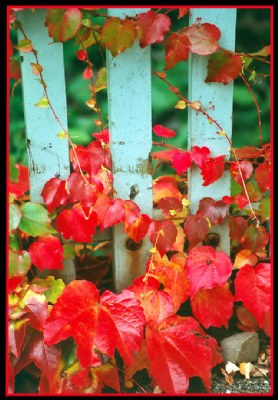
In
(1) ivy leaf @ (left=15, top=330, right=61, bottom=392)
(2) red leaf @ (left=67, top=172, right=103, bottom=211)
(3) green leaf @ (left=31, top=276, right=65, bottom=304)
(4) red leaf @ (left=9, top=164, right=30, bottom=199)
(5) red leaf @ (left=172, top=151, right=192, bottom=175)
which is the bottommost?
(1) ivy leaf @ (left=15, top=330, right=61, bottom=392)

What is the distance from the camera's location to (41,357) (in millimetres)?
1720

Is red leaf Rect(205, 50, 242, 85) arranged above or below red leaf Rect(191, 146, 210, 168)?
above

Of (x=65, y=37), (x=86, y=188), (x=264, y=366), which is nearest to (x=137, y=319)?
(x=86, y=188)

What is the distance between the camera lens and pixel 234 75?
5.78ft

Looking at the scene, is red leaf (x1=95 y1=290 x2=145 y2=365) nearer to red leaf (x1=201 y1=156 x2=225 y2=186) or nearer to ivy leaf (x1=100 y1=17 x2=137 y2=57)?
red leaf (x1=201 y1=156 x2=225 y2=186)

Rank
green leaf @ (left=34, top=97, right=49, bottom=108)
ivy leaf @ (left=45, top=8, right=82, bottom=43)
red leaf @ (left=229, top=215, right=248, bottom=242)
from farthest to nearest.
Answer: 1. red leaf @ (left=229, top=215, right=248, bottom=242)
2. green leaf @ (left=34, top=97, right=49, bottom=108)
3. ivy leaf @ (left=45, top=8, right=82, bottom=43)

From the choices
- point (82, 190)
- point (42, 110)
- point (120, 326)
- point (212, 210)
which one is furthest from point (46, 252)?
point (212, 210)

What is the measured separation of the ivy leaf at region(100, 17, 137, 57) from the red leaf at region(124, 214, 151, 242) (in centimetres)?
56

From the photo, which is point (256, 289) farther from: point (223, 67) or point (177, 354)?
point (223, 67)

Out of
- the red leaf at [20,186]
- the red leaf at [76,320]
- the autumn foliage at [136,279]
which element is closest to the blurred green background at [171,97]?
the red leaf at [20,186]

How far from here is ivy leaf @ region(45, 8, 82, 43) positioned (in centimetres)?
159

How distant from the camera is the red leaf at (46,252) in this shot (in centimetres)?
175

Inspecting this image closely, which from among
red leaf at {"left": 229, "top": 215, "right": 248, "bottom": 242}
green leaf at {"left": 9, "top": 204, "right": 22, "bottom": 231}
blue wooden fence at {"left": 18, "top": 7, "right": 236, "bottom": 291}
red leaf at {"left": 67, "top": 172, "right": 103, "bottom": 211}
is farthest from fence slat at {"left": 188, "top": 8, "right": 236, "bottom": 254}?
green leaf at {"left": 9, "top": 204, "right": 22, "bottom": 231}

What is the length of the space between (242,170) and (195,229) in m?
0.27
